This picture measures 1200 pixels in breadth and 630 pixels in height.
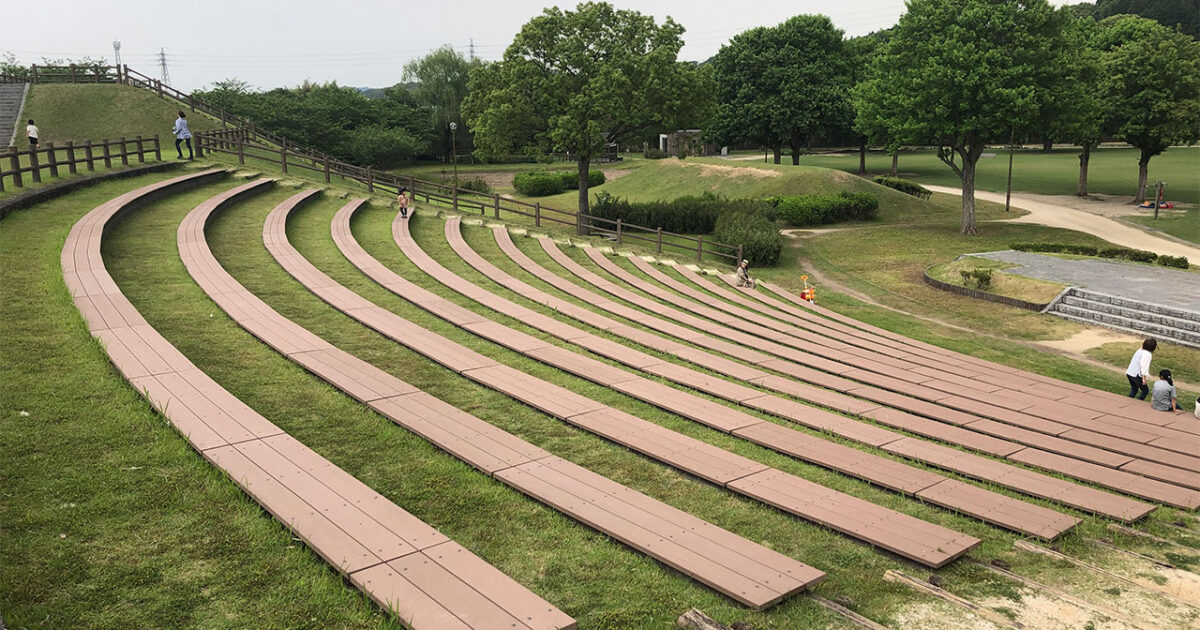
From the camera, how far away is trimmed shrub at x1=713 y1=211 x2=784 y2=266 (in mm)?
31859

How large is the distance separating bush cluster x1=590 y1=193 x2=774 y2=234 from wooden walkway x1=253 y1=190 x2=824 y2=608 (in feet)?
90.7

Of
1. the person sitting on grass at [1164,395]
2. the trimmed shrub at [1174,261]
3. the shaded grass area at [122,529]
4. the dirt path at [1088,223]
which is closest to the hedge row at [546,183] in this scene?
the dirt path at [1088,223]

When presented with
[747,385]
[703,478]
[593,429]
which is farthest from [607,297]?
[703,478]

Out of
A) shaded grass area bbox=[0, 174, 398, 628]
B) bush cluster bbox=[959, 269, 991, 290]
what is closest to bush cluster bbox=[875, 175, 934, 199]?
bush cluster bbox=[959, 269, 991, 290]

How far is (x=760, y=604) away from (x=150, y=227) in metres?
19.4

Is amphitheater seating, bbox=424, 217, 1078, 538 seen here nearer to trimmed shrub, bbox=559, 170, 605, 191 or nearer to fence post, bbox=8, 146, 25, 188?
fence post, bbox=8, 146, 25, 188

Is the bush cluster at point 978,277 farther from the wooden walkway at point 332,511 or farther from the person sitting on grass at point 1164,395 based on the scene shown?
the wooden walkway at point 332,511

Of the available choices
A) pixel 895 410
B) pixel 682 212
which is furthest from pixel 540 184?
pixel 895 410

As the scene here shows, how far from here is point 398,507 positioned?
6.37 meters

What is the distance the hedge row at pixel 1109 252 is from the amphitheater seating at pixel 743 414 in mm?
24303

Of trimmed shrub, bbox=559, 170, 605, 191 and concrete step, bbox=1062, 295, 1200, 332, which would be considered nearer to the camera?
concrete step, bbox=1062, 295, 1200, 332

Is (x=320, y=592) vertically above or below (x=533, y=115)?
below

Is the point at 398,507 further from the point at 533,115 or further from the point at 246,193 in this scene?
the point at 533,115

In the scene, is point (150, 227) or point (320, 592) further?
point (150, 227)
